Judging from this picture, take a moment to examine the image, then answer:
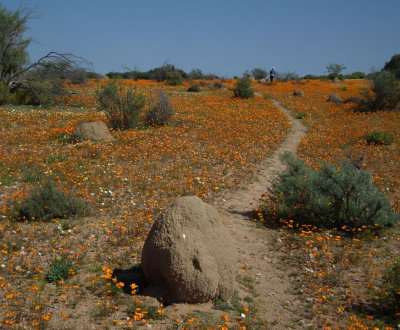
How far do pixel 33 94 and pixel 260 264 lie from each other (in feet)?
63.2

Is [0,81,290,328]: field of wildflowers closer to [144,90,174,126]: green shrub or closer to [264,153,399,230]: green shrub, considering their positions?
[144,90,174,126]: green shrub

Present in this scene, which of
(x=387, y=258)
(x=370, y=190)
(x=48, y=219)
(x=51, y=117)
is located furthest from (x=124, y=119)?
(x=387, y=258)

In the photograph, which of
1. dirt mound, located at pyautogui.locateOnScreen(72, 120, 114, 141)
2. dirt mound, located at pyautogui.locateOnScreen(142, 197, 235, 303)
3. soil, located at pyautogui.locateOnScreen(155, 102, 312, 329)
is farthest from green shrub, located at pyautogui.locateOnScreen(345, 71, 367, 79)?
dirt mound, located at pyautogui.locateOnScreen(142, 197, 235, 303)

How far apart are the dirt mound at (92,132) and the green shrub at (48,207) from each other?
19.8 ft

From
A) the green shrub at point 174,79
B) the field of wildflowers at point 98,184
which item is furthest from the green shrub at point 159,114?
the green shrub at point 174,79

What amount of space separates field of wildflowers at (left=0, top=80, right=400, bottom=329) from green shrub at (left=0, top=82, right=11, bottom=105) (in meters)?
1.08

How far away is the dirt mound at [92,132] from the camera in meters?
13.7

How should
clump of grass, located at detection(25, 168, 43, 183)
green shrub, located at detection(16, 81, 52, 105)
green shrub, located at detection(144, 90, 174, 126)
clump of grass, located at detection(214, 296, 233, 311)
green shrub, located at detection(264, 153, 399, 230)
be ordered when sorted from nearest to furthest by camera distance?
clump of grass, located at detection(214, 296, 233, 311) < green shrub, located at detection(264, 153, 399, 230) < clump of grass, located at detection(25, 168, 43, 183) < green shrub, located at detection(144, 90, 174, 126) < green shrub, located at detection(16, 81, 52, 105)

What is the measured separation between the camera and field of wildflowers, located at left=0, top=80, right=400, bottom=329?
4.86 m

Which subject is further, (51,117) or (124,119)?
(51,117)

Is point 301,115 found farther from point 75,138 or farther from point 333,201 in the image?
point 333,201

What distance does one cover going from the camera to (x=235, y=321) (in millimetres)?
4730

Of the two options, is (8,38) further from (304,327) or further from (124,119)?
(304,327)

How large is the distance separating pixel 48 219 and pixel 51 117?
1118 centimetres
